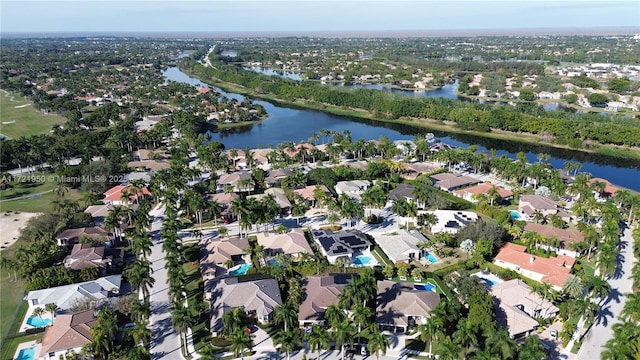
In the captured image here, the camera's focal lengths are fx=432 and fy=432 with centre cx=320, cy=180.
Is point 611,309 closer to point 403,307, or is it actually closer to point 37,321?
point 403,307

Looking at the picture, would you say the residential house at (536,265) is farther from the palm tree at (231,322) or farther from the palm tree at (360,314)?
the palm tree at (231,322)

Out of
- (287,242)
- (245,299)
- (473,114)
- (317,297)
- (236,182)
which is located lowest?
(245,299)

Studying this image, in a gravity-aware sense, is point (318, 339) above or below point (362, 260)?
above

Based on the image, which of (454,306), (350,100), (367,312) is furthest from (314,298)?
(350,100)

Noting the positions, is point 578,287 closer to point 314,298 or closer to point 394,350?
point 394,350

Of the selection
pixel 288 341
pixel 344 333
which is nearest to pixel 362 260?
pixel 344 333

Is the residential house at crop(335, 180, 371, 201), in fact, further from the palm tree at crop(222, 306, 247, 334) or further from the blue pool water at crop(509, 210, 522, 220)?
the palm tree at crop(222, 306, 247, 334)

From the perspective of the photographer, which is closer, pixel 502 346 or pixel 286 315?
pixel 502 346
